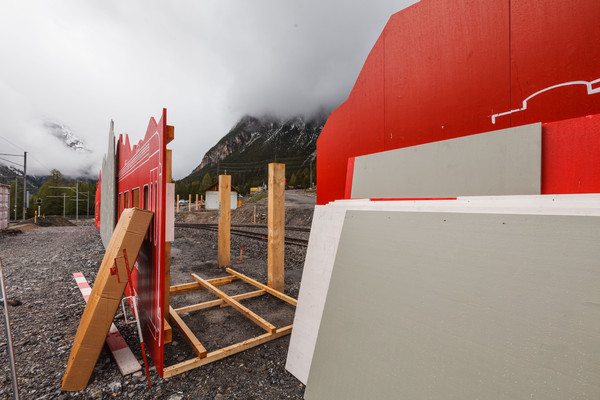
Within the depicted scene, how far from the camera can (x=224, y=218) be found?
726cm

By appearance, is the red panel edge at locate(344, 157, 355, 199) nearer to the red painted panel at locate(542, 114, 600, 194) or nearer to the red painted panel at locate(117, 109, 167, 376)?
the red painted panel at locate(542, 114, 600, 194)

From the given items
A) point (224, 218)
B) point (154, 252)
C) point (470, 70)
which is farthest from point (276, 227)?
point (470, 70)

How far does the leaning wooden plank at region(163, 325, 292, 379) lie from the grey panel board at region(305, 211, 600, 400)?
1.68 m

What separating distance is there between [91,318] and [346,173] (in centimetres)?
324

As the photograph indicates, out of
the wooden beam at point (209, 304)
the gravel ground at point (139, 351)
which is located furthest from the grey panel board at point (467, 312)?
the wooden beam at point (209, 304)

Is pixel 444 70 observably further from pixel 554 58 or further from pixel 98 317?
pixel 98 317

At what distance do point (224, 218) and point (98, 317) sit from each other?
461 centimetres

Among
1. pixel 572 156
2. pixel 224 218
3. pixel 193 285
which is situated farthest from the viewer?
pixel 224 218

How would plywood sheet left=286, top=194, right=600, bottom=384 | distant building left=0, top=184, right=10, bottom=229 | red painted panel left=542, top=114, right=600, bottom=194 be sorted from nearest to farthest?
red painted panel left=542, top=114, right=600, bottom=194, plywood sheet left=286, top=194, right=600, bottom=384, distant building left=0, top=184, right=10, bottom=229

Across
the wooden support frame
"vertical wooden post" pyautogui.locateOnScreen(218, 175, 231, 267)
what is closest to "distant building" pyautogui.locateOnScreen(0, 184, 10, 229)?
"vertical wooden post" pyautogui.locateOnScreen(218, 175, 231, 267)

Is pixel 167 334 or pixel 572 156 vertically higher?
pixel 572 156

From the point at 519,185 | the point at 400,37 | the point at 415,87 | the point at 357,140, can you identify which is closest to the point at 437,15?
the point at 400,37

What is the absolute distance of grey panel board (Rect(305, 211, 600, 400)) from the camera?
0.98 meters

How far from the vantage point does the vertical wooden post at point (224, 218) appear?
720 cm
